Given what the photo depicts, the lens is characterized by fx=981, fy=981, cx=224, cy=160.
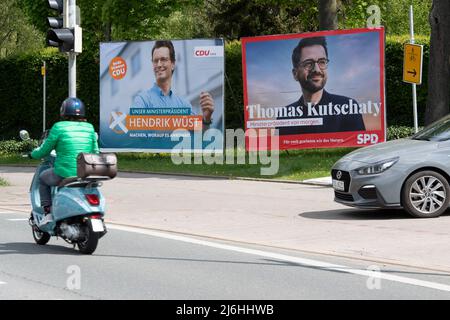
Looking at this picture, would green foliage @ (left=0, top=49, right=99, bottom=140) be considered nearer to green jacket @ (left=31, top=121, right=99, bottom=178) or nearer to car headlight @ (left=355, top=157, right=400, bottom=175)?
car headlight @ (left=355, top=157, right=400, bottom=175)

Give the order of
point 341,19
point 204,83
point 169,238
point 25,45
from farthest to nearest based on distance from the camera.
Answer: point 25,45, point 341,19, point 204,83, point 169,238

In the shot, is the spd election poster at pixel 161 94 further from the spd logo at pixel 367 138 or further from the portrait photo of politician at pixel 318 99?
the spd logo at pixel 367 138

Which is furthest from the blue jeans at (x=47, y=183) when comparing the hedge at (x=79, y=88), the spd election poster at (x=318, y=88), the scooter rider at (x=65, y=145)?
the hedge at (x=79, y=88)

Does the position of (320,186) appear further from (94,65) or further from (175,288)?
(94,65)

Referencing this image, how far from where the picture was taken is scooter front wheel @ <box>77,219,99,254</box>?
1070 centimetres

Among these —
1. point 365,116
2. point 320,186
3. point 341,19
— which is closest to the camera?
point 320,186

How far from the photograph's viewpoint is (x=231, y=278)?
9430mm

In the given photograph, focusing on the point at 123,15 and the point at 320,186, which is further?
the point at 123,15

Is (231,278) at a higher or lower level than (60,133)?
lower

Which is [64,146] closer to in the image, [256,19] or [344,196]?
[344,196]

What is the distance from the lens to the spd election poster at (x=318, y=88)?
2511 cm

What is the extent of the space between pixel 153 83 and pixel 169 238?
50.3 ft
